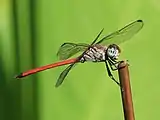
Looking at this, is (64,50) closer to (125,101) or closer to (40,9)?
(40,9)

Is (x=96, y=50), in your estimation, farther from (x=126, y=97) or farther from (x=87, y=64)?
(x=126, y=97)

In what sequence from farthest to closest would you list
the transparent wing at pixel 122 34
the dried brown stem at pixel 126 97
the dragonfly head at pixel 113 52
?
the transparent wing at pixel 122 34
the dragonfly head at pixel 113 52
the dried brown stem at pixel 126 97

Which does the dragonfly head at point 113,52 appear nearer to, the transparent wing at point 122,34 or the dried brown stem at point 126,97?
the transparent wing at point 122,34

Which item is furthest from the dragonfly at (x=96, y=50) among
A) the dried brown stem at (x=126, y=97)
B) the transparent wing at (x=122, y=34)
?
the dried brown stem at (x=126, y=97)

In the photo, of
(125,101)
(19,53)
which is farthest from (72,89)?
(125,101)

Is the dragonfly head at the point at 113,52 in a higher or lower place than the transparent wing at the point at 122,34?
lower

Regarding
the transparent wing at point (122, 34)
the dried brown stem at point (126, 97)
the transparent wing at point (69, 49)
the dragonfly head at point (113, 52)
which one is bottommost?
the dried brown stem at point (126, 97)
